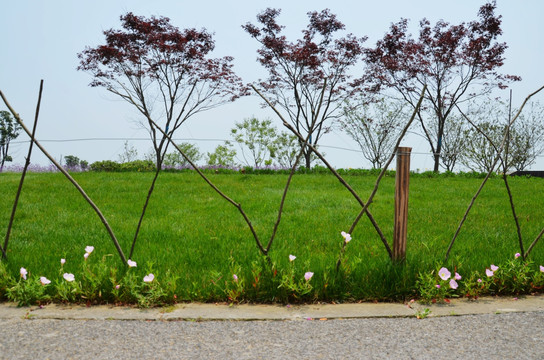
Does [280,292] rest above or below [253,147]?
below

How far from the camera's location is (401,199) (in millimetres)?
3551

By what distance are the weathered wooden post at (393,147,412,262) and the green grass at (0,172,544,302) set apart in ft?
0.41

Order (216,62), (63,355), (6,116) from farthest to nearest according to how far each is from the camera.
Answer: (6,116) → (216,62) → (63,355)

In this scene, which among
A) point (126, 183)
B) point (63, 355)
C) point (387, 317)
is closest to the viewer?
point (63, 355)

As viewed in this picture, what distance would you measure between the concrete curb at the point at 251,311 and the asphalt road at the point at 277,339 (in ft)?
0.20

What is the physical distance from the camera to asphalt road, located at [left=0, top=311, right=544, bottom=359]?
8.11 feet

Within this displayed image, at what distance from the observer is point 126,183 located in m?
9.48

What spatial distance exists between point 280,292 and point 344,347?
2.59 feet

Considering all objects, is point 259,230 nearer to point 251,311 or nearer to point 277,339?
point 251,311

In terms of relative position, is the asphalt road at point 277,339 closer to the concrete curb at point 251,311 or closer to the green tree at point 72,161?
the concrete curb at point 251,311

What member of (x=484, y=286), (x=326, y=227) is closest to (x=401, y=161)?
(x=484, y=286)

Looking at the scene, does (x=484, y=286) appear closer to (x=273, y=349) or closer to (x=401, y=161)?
(x=401, y=161)

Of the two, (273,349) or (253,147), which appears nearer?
(273,349)

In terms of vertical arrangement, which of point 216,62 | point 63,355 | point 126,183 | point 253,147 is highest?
point 216,62
